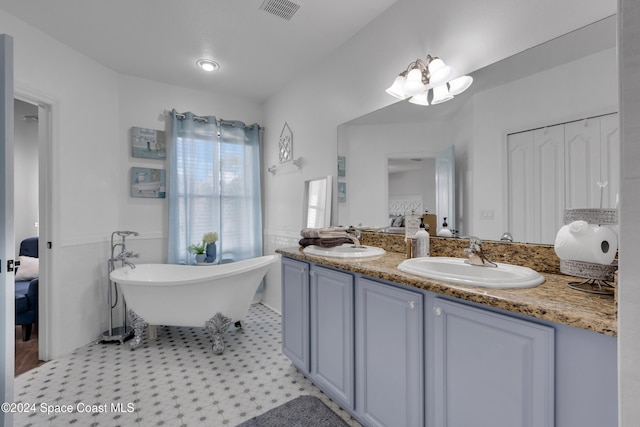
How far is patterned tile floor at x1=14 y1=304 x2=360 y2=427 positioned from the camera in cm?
169

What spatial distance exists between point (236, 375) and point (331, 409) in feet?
2.54

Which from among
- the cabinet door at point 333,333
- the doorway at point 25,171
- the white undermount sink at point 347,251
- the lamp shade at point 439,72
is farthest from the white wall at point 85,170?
the lamp shade at point 439,72

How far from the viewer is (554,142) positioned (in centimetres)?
125

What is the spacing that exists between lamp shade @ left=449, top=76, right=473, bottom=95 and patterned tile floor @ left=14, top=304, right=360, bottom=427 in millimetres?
1960

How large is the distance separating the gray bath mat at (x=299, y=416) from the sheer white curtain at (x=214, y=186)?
2078 mm

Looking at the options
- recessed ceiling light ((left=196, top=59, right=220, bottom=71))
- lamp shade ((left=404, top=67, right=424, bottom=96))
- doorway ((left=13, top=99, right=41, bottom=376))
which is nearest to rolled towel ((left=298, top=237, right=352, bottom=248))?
lamp shade ((left=404, top=67, right=424, bottom=96))

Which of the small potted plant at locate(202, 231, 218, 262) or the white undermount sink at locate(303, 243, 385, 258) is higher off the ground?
the white undermount sink at locate(303, 243, 385, 258)

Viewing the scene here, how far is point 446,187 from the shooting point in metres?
1.72

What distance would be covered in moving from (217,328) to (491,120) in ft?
8.19

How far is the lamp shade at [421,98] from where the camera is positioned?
1796mm

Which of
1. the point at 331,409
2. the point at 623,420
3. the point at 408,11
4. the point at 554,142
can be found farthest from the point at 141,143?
the point at 623,420

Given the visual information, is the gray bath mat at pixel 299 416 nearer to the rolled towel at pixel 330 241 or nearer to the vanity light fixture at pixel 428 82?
the rolled towel at pixel 330 241

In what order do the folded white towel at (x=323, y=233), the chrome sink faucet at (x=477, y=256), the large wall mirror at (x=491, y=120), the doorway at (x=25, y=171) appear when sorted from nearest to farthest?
the large wall mirror at (x=491, y=120)
the chrome sink faucet at (x=477, y=256)
the folded white towel at (x=323, y=233)
the doorway at (x=25, y=171)

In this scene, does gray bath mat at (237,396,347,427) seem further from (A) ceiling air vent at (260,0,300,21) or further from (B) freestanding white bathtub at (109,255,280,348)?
(A) ceiling air vent at (260,0,300,21)
